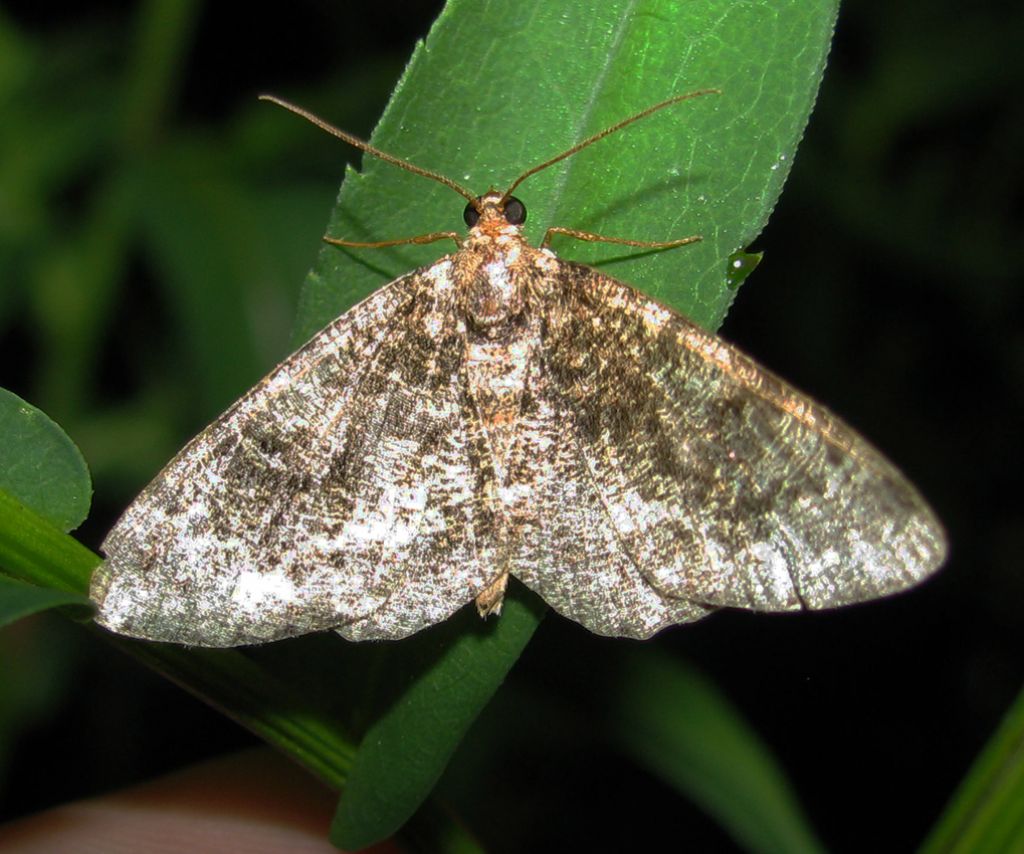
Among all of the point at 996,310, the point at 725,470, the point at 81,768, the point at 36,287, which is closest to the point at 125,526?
the point at 725,470

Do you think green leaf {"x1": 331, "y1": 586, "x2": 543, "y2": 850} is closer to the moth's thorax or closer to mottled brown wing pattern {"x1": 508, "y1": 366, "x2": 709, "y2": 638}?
mottled brown wing pattern {"x1": 508, "y1": 366, "x2": 709, "y2": 638}

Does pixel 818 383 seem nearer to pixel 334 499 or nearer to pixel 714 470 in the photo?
pixel 714 470

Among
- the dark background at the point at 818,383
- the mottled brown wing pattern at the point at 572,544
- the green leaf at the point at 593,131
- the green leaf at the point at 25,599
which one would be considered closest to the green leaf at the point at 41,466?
the green leaf at the point at 25,599

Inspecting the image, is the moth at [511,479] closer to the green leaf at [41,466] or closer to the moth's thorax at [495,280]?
the moth's thorax at [495,280]

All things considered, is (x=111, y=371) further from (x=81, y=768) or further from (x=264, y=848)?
(x=264, y=848)

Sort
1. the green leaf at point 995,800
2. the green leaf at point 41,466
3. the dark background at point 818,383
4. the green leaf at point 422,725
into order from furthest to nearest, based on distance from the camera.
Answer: the dark background at point 818,383
the green leaf at point 995,800
the green leaf at point 422,725
the green leaf at point 41,466

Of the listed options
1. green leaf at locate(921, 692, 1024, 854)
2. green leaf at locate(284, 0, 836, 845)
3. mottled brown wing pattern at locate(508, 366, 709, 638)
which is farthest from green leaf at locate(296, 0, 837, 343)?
green leaf at locate(921, 692, 1024, 854)

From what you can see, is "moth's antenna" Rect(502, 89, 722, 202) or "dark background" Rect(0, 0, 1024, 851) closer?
"moth's antenna" Rect(502, 89, 722, 202)
